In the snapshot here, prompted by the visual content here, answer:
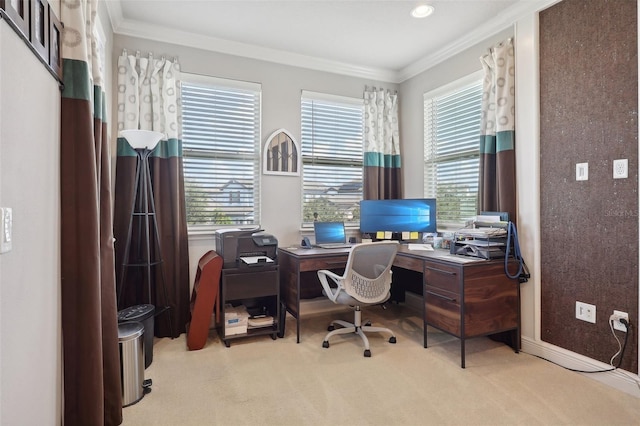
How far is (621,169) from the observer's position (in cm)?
217

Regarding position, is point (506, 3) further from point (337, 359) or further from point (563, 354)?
point (337, 359)

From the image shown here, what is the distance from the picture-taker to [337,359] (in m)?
2.63

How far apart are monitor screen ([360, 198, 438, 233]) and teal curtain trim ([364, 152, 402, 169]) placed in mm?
509

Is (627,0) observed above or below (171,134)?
above

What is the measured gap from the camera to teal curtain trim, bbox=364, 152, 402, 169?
12.8 feet

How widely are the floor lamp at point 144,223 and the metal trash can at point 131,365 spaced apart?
653mm

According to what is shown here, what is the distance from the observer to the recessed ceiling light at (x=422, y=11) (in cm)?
276

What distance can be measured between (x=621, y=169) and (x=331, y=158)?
8.01 ft

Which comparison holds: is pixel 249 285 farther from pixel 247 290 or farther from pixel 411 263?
pixel 411 263

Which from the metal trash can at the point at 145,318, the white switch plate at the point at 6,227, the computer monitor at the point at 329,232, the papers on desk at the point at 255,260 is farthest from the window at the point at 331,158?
the white switch plate at the point at 6,227

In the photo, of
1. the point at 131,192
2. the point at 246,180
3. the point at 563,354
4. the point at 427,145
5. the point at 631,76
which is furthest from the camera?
the point at 427,145

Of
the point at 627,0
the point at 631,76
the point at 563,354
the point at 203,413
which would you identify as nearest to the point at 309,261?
the point at 203,413

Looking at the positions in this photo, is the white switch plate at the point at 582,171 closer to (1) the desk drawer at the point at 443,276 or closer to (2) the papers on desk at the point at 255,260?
(1) the desk drawer at the point at 443,276

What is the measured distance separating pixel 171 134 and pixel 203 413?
219 centimetres
